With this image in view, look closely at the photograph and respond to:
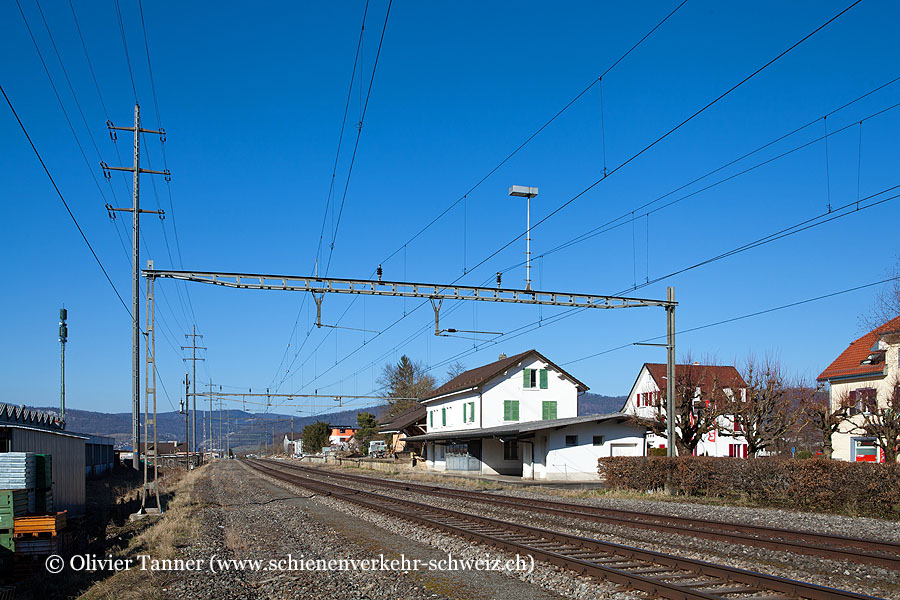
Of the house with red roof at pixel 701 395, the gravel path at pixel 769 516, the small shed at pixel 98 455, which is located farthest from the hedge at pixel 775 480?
the small shed at pixel 98 455

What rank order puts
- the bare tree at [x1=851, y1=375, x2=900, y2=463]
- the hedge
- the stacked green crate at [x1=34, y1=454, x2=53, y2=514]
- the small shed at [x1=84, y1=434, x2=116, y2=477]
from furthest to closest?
the small shed at [x1=84, y1=434, x2=116, y2=477], the bare tree at [x1=851, y1=375, x2=900, y2=463], the hedge, the stacked green crate at [x1=34, y1=454, x2=53, y2=514]

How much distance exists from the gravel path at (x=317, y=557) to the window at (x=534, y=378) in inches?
1111

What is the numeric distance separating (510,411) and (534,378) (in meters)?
2.92

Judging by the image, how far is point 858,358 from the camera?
41312 millimetres

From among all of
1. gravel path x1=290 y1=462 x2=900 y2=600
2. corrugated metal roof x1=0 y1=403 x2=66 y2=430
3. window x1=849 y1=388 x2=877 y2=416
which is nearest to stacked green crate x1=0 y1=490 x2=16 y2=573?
gravel path x1=290 y1=462 x2=900 y2=600

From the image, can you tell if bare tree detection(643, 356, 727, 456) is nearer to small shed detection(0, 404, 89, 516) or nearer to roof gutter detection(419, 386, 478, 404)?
roof gutter detection(419, 386, 478, 404)

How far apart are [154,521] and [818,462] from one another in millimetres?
18926

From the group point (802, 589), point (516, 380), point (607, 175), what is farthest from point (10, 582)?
point (516, 380)

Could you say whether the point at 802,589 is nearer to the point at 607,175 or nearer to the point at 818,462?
the point at 607,175

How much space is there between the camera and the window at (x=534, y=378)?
50281 mm

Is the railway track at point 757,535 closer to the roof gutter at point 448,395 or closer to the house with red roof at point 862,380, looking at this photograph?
the house with red roof at point 862,380

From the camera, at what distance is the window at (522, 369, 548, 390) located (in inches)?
1980

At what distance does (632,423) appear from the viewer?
3859 centimetres

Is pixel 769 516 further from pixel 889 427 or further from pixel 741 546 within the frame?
pixel 889 427
